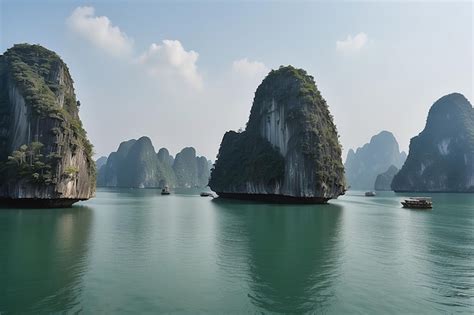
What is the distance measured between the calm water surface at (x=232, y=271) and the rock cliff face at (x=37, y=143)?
1933 cm

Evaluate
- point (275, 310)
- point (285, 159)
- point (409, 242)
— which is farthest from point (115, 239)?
point (285, 159)

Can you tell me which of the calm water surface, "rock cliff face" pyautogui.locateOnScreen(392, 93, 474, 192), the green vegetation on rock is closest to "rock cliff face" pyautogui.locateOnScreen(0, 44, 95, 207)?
the calm water surface

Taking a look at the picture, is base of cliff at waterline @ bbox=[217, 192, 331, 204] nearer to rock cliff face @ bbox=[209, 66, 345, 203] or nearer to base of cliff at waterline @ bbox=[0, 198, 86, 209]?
rock cliff face @ bbox=[209, 66, 345, 203]

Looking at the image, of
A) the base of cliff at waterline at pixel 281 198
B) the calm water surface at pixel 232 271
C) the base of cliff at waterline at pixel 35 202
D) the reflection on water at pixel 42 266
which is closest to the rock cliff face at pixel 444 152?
the base of cliff at waterline at pixel 281 198

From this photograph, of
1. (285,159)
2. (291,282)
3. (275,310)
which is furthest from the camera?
(285,159)

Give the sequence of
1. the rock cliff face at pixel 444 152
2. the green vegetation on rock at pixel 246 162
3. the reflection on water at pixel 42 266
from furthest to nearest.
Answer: the rock cliff face at pixel 444 152
the green vegetation on rock at pixel 246 162
the reflection on water at pixel 42 266

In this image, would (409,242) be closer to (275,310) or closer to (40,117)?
(275,310)

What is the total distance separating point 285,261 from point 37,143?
4354 centimetres

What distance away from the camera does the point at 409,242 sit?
2636 centimetres

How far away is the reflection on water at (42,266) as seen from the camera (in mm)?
12438

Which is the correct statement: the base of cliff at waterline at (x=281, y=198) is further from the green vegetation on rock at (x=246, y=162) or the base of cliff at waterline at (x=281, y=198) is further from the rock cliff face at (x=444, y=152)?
the rock cliff face at (x=444, y=152)

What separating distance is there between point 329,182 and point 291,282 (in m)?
53.5

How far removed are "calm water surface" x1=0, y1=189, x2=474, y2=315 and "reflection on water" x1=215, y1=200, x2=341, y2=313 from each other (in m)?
0.05

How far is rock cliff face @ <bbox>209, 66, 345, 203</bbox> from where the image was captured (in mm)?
66688
